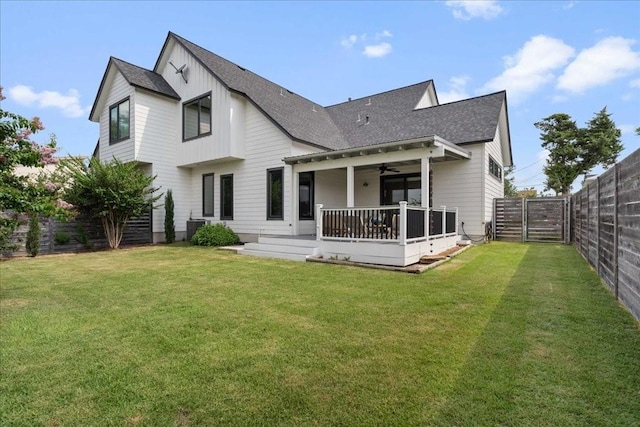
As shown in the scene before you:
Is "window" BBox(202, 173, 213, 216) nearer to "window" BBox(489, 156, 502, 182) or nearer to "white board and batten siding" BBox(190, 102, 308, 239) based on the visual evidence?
"white board and batten siding" BBox(190, 102, 308, 239)

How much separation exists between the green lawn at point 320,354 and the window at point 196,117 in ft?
29.1

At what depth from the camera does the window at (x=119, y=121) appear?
13.8 meters

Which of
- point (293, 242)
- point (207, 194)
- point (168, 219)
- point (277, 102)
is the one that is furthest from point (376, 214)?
point (168, 219)

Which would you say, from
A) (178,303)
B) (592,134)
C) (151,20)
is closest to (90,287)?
(178,303)

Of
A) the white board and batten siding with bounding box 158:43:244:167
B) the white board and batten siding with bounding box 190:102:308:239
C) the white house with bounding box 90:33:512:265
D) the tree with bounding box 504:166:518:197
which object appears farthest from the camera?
the tree with bounding box 504:166:518:197

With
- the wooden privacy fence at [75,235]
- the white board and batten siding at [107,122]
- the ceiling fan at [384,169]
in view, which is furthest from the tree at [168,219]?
the ceiling fan at [384,169]

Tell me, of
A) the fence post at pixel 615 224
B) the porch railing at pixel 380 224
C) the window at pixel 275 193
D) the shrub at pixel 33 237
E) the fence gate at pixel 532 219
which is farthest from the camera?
the fence gate at pixel 532 219

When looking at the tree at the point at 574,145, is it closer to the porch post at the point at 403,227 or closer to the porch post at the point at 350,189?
the porch post at the point at 350,189

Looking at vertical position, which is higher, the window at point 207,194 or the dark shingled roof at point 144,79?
the dark shingled roof at point 144,79

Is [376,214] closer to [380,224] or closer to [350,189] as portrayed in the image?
[380,224]

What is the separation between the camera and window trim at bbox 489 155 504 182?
12.9 meters

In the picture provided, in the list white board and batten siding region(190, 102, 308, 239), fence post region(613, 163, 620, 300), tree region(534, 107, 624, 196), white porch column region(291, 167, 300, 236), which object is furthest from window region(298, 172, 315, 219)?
tree region(534, 107, 624, 196)

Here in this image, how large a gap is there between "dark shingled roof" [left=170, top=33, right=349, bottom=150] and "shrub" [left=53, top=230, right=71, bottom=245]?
295 inches

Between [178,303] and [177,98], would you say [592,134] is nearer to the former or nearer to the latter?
[177,98]
